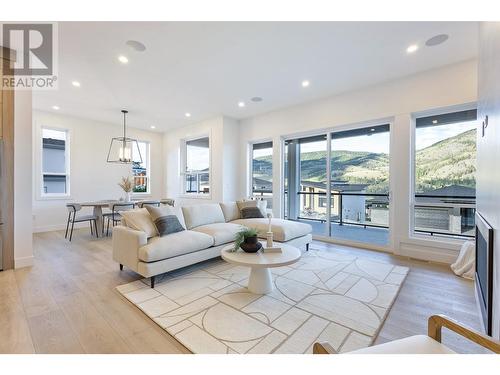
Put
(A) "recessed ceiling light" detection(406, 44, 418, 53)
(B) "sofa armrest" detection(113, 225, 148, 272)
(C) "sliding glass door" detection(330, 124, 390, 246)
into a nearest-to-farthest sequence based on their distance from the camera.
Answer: (B) "sofa armrest" detection(113, 225, 148, 272) < (A) "recessed ceiling light" detection(406, 44, 418, 53) < (C) "sliding glass door" detection(330, 124, 390, 246)

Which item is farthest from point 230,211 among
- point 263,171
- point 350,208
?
point 350,208

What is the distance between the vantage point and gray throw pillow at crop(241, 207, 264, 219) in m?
4.62

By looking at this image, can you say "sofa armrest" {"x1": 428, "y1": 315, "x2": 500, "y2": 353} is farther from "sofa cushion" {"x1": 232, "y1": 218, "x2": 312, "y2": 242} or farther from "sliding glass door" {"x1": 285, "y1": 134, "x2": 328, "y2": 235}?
"sliding glass door" {"x1": 285, "y1": 134, "x2": 328, "y2": 235}

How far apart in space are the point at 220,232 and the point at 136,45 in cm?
278

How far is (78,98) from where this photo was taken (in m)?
4.79

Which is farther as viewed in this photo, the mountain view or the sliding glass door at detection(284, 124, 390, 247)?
the sliding glass door at detection(284, 124, 390, 247)

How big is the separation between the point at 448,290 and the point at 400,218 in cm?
153

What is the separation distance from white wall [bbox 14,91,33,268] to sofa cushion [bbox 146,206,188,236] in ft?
5.70

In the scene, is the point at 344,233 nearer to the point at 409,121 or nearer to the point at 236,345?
the point at 409,121

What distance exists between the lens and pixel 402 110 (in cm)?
392

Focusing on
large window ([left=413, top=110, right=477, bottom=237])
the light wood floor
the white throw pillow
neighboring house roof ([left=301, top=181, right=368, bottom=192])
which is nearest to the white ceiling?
large window ([left=413, top=110, right=477, bottom=237])

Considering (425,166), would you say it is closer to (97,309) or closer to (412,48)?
(412,48)

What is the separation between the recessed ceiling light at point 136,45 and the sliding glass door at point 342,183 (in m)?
3.65
